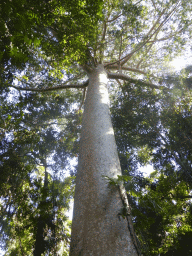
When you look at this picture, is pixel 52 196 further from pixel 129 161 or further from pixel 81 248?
pixel 81 248

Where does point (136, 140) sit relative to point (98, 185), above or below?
above

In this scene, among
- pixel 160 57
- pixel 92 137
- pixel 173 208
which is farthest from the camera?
pixel 160 57

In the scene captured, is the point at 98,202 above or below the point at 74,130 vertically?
below

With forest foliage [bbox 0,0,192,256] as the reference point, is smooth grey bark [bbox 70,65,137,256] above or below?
below

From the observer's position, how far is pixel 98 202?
71.2 inches

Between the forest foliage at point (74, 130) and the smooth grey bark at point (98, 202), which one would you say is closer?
the smooth grey bark at point (98, 202)

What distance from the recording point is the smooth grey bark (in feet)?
4.82

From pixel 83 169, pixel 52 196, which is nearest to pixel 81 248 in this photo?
pixel 83 169

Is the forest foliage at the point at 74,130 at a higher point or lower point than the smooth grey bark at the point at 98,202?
higher

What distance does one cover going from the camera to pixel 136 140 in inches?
237

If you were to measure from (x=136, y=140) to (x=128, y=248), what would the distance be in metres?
4.77

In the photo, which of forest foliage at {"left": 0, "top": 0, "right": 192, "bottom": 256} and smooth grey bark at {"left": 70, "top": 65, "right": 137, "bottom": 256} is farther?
forest foliage at {"left": 0, "top": 0, "right": 192, "bottom": 256}

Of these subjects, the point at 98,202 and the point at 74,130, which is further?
the point at 74,130

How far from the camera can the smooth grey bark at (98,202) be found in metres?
1.47
